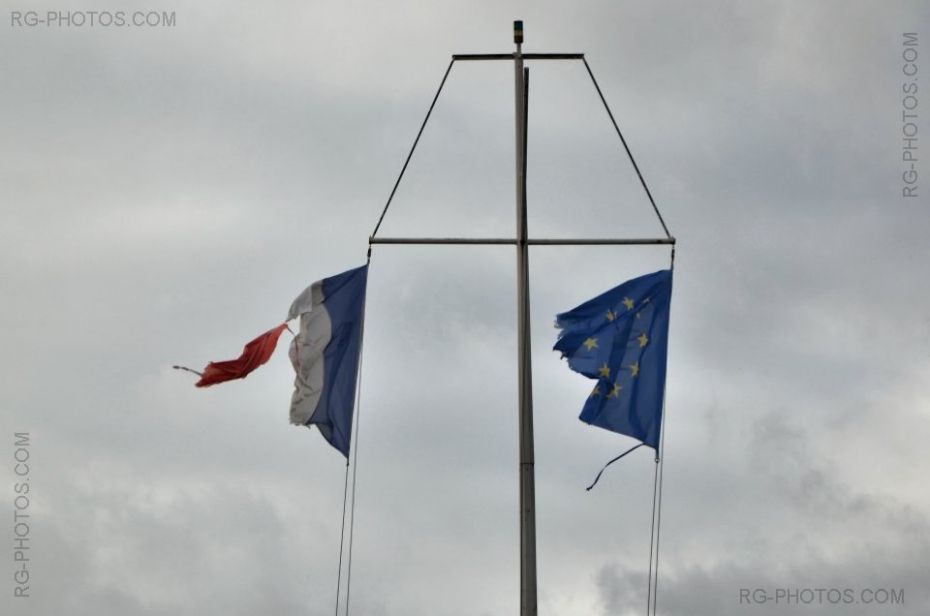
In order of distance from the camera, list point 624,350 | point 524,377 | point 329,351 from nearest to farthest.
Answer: point 524,377
point 624,350
point 329,351

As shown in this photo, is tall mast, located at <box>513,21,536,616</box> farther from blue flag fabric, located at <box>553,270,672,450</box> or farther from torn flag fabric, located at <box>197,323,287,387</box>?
torn flag fabric, located at <box>197,323,287,387</box>

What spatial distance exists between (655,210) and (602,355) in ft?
12.6

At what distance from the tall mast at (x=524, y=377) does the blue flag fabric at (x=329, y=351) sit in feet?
15.5

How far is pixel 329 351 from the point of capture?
4544 centimetres

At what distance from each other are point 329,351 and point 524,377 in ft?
19.9

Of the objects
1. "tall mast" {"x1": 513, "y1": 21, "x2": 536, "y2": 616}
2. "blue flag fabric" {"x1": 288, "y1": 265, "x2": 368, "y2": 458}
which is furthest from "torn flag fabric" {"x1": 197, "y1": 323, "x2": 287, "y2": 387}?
"tall mast" {"x1": 513, "y1": 21, "x2": 536, "y2": 616}

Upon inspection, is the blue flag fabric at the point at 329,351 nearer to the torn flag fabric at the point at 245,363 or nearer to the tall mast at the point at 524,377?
the torn flag fabric at the point at 245,363

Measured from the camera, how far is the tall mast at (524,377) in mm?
40938

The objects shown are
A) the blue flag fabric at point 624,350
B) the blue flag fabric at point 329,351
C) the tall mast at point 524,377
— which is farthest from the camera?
the blue flag fabric at point 329,351

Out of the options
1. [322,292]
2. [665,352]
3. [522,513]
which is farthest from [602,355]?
[322,292]

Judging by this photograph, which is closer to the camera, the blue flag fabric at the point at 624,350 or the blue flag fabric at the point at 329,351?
the blue flag fabric at the point at 624,350

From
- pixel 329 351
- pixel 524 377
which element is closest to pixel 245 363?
pixel 329 351

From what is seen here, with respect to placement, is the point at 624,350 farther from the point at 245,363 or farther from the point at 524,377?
the point at 245,363

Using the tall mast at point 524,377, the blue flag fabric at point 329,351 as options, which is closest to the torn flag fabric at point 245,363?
the blue flag fabric at point 329,351
